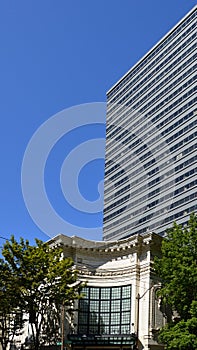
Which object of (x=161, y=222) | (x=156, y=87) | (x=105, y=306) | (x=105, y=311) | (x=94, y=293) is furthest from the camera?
(x=156, y=87)

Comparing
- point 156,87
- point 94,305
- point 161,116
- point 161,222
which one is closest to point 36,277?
point 94,305

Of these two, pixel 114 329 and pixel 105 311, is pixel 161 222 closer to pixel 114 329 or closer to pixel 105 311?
pixel 105 311

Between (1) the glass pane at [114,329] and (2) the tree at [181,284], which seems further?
(1) the glass pane at [114,329]

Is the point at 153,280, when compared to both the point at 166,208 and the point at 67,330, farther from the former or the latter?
the point at 166,208

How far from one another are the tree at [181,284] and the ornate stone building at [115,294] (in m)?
3.79

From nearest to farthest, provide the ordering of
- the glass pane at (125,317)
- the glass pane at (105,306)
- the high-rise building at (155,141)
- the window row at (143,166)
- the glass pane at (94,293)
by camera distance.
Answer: the glass pane at (125,317)
the glass pane at (105,306)
the glass pane at (94,293)
the window row at (143,166)
the high-rise building at (155,141)

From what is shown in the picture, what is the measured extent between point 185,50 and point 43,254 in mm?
86939

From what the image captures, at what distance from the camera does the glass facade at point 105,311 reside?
48469 millimetres

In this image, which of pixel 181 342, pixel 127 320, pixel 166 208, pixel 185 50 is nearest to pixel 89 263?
pixel 127 320

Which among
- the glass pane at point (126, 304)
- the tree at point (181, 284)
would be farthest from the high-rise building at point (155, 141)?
the tree at point (181, 284)

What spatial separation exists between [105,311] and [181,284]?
1210 centimetres

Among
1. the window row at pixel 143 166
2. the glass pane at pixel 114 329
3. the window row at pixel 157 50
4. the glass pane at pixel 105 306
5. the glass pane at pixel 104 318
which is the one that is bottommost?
the glass pane at pixel 114 329

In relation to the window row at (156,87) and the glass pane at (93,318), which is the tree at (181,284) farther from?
the window row at (156,87)

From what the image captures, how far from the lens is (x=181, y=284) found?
40.6 m
